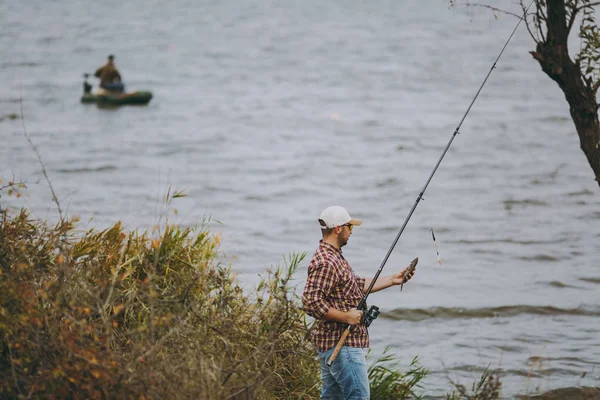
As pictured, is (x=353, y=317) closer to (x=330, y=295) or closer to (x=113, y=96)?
(x=330, y=295)

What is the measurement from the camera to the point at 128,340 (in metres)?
6.30

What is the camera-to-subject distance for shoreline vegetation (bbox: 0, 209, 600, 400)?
508cm

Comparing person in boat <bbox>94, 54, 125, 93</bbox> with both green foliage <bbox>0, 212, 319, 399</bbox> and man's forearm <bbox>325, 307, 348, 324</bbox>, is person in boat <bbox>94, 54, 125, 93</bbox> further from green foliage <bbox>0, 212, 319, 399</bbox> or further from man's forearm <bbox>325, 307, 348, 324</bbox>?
man's forearm <bbox>325, 307, 348, 324</bbox>

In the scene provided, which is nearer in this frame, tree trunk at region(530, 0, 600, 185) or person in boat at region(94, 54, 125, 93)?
tree trunk at region(530, 0, 600, 185)

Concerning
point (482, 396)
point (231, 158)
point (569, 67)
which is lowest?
point (231, 158)

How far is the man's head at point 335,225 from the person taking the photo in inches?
237

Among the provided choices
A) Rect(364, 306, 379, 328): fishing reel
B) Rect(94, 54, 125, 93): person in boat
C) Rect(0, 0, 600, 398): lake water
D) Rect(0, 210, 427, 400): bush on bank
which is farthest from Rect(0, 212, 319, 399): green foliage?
Rect(94, 54, 125, 93): person in boat

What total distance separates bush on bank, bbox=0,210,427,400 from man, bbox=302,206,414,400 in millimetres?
278

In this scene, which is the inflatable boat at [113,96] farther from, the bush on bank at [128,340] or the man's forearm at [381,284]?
the man's forearm at [381,284]

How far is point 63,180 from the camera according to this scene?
26672 mm

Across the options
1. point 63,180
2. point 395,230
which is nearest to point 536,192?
point 395,230

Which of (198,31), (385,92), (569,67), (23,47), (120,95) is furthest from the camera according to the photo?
(198,31)

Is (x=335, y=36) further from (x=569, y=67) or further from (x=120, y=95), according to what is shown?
(x=569, y=67)

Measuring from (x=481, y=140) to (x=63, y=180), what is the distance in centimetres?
1522
